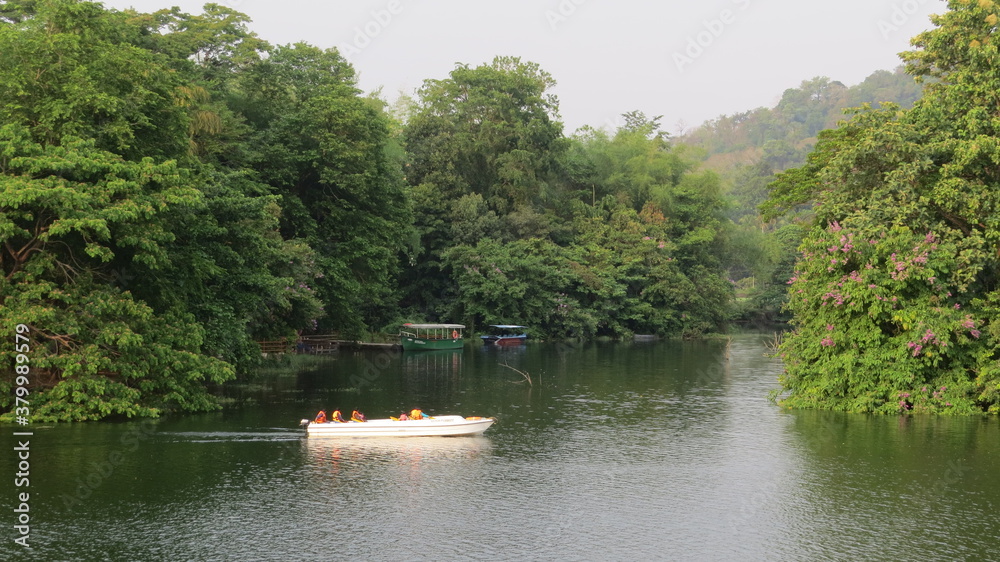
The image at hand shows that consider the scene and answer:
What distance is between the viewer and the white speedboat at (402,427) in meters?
26.3

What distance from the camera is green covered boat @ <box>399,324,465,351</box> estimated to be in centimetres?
5684

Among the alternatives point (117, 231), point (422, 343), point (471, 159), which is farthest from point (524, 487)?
point (471, 159)

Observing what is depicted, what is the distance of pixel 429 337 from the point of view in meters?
58.9

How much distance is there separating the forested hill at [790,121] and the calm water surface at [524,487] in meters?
130

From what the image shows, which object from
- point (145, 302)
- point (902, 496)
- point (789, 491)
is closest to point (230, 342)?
point (145, 302)

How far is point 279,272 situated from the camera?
3747 cm

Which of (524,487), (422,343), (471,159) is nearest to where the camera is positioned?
(524,487)

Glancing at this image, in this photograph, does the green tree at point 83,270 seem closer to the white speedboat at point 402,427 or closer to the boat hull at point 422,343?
the white speedboat at point 402,427

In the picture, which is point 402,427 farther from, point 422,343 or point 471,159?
point 471,159

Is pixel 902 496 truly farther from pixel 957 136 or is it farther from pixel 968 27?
pixel 968 27

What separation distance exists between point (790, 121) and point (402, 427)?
166264mm

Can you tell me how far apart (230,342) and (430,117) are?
139 feet

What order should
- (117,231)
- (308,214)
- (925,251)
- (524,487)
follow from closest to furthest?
(524,487)
(117,231)
(925,251)
(308,214)

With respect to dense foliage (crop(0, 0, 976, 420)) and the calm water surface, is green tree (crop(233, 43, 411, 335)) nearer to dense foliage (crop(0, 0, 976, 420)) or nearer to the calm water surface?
dense foliage (crop(0, 0, 976, 420))
